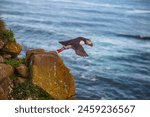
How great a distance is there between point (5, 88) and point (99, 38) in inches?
320

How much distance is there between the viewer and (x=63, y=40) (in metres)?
16.0

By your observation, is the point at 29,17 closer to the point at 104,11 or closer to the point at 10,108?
the point at 104,11

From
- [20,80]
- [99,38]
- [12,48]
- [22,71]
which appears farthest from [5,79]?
[99,38]

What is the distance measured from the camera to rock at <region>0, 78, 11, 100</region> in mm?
9086

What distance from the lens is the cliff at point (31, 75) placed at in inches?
375

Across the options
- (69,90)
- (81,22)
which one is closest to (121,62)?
(81,22)

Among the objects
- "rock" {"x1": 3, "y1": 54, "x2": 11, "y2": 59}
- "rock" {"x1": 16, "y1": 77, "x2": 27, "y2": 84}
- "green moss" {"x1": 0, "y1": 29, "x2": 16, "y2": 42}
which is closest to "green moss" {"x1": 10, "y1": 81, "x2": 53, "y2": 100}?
"rock" {"x1": 16, "y1": 77, "x2": 27, "y2": 84}

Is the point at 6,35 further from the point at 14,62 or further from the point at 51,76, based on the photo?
the point at 51,76

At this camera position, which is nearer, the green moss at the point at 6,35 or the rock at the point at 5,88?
the rock at the point at 5,88

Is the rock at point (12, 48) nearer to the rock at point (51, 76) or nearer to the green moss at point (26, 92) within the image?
the rock at point (51, 76)

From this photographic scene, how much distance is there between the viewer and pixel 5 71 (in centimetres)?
934

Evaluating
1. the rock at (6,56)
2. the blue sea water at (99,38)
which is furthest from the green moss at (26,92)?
the blue sea water at (99,38)

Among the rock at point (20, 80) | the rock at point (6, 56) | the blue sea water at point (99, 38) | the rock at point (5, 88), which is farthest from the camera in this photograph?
the blue sea water at point (99, 38)

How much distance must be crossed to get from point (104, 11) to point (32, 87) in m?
11.9
